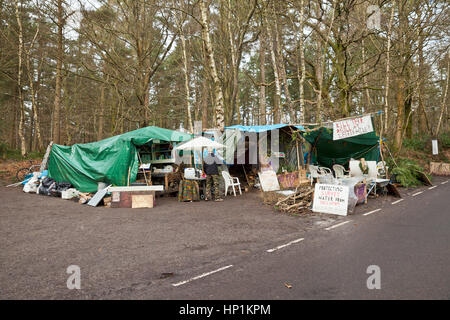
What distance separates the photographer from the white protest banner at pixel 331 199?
266 inches

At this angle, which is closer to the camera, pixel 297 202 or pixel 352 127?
pixel 297 202

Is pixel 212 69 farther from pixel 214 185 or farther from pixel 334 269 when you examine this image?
pixel 334 269

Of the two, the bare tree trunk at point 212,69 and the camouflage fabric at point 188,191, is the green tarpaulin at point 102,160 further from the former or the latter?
the camouflage fabric at point 188,191

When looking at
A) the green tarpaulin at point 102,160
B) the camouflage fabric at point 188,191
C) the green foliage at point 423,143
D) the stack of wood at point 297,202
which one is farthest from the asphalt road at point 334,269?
the green foliage at point 423,143

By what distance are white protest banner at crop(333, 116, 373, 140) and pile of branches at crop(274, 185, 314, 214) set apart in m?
3.50

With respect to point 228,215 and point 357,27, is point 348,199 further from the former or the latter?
point 357,27

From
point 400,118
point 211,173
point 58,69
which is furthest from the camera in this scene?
point 400,118

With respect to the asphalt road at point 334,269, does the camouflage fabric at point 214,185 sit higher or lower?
higher

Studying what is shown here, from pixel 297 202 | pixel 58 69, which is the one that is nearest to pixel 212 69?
pixel 297 202

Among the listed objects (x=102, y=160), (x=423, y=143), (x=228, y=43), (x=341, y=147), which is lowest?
(x=102, y=160)

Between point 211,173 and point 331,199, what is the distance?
403cm

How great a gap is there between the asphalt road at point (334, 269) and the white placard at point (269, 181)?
16.2 feet

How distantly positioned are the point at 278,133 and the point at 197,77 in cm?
1574

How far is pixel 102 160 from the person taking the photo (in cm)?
1022
